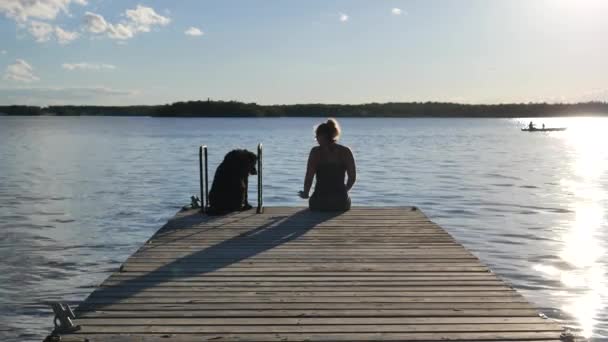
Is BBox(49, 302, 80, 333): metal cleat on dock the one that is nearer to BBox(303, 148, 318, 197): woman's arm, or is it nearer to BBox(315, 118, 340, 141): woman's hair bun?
BBox(303, 148, 318, 197): woman's arm

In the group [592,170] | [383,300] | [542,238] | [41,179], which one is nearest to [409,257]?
[383,300]

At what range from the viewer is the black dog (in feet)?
35.5

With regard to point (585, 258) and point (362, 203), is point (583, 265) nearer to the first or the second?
point (585, 258)

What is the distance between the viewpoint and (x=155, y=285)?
6.25m

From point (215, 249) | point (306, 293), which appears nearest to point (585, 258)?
point (215, 249)

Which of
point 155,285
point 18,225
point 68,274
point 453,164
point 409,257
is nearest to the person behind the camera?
point 155,285

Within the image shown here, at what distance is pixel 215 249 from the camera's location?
8.00 m

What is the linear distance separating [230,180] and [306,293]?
5.18m

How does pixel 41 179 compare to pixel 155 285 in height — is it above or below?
below

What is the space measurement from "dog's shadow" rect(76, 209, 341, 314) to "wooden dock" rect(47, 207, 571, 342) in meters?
0.02

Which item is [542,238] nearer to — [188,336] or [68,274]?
[68,274]

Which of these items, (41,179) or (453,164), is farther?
(453,164)

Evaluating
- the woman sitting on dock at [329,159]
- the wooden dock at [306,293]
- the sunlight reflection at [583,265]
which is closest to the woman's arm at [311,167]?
the woman sitting on dock at [329,159]

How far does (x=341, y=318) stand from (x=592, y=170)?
34.0 m
